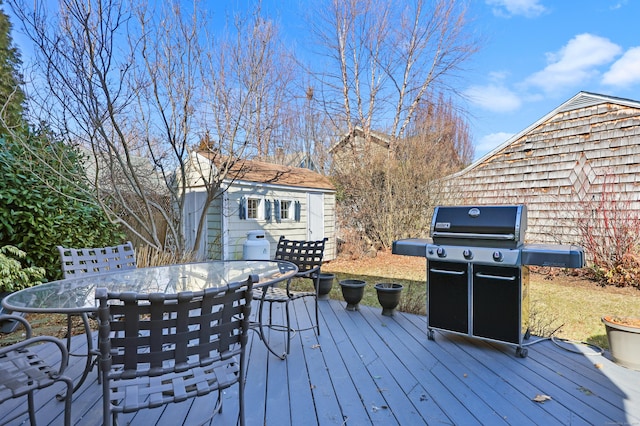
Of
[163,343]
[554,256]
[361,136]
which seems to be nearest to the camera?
[163,343]

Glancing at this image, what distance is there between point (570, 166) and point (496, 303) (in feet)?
17.5

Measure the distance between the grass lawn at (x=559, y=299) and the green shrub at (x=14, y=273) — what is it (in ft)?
11.9

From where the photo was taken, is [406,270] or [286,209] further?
[286,209]

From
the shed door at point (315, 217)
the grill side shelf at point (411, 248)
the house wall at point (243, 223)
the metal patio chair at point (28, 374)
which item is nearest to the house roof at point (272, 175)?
the house wall at point (243, 223)

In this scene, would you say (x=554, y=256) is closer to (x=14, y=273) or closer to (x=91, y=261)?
(x=91, y=261)

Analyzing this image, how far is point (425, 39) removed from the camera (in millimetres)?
10938

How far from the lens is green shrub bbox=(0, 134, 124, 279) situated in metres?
4.00

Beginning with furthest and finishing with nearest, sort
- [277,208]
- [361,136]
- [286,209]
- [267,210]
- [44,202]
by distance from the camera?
[361,136] → [286,209] → [277,208] → [267,210] → [44,202]

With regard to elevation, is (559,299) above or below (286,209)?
below

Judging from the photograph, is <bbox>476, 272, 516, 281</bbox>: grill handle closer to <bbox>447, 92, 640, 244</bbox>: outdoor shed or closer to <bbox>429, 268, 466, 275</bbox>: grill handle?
<bbox>429, 268, 466, 275</bbox>: grill handle

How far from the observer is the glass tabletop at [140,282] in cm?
181

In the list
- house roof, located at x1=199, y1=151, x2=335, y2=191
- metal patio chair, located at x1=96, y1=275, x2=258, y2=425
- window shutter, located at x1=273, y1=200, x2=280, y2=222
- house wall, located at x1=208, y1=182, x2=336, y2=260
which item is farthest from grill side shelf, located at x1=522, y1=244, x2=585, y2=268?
window shutter, located at x1=273, y1=200, x2=280, y2=222

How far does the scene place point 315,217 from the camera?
29.3ft

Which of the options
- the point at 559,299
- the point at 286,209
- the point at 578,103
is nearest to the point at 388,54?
the point at 578,103
